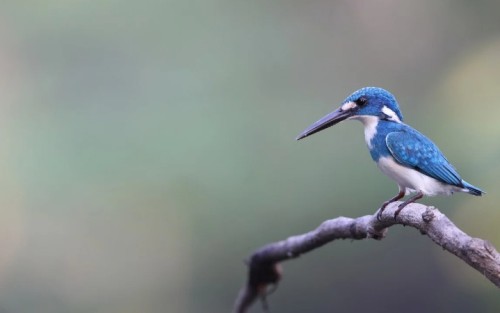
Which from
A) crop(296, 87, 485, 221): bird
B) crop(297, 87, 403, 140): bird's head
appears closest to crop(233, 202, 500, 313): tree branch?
crop(296, 87, 485, 221): bird

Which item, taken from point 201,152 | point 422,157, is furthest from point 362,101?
point 201,152

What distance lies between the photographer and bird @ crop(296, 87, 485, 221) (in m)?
0.93

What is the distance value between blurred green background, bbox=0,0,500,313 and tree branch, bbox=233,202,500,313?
882mm

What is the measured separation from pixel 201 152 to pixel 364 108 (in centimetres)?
148

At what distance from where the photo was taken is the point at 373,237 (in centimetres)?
99

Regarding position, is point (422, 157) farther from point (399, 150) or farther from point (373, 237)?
point (373, 237)

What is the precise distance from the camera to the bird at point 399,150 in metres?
0.93

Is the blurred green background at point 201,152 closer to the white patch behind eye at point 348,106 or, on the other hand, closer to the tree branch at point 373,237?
the tree branch at point 373,237

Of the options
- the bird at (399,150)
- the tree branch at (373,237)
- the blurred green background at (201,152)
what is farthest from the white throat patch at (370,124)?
the blurred green background at (201,152)

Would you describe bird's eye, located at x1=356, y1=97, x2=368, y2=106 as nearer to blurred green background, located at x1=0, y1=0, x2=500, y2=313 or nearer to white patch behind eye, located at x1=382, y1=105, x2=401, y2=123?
white patch behind eye, located at x1=382, y1=105, x2=401, y2=123

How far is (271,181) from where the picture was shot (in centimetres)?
247

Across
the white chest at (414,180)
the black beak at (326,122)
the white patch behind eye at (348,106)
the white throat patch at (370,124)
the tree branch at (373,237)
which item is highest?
the white patch behind eye at (348,106)

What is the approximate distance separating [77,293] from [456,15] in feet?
5.28

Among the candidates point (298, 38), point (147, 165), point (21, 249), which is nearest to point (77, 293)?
point (21, 249)
